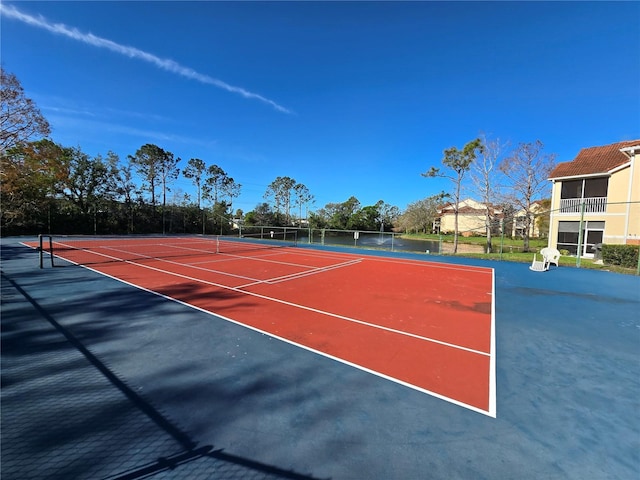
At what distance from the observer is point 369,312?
21.0 ft

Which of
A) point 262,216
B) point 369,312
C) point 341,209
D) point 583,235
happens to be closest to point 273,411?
point 369,312

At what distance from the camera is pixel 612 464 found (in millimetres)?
2385

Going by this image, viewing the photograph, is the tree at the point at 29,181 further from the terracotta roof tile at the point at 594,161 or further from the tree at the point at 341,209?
the tree at the point at 341,209

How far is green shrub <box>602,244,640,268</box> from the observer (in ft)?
43.1

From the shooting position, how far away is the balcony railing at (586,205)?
18.7 meters

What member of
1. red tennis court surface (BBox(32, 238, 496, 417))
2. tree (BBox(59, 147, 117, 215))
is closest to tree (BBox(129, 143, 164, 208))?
tree (BBox(59, 147, 117, 215))

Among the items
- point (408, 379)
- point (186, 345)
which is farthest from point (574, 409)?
point (186, 345)

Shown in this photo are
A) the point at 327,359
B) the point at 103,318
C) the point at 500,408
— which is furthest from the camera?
the point at 103,318

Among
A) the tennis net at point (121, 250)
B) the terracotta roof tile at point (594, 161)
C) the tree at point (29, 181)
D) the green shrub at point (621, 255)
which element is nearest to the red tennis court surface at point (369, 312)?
the tennis net at point (121, 250)

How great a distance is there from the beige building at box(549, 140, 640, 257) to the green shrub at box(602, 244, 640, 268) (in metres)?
2.06

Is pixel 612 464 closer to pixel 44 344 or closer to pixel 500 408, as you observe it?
pixel 500 408

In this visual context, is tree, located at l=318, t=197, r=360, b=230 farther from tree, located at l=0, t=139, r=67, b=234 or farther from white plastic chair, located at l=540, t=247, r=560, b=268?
white plastic chair, located at l=540, t=247, r=560, b=268

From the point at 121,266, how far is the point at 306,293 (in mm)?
8594

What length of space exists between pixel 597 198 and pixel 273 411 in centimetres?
2555
